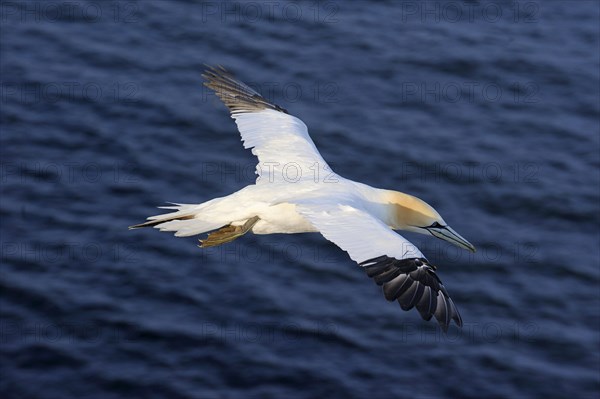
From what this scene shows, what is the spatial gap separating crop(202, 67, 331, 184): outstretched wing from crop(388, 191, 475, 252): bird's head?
0.87 metres

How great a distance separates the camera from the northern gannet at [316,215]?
39.9 feet

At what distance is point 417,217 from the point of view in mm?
14531

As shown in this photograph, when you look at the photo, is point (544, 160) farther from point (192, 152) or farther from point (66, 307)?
point (66, 307)

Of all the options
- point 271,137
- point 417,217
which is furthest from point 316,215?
point 271,137

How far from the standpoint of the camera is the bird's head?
1442 centimetres

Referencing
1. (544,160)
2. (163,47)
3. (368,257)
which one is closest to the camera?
(368,257)

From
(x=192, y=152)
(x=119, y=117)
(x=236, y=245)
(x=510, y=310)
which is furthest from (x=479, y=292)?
(x=119, y=117)

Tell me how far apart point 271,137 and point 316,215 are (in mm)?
3041

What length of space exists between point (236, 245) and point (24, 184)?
13.7ft

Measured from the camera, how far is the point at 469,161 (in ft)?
77.5

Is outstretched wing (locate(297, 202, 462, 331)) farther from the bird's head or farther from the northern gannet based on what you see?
the bird's head

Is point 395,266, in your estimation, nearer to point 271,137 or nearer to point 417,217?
point 417,217

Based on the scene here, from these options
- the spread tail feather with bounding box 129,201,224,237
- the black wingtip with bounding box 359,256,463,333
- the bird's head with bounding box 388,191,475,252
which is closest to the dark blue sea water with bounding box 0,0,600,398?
the bird's head with bounding box 388,191,475,252

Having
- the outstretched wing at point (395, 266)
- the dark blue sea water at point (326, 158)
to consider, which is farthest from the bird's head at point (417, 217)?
the dark blue sea water at point (326, 158)
